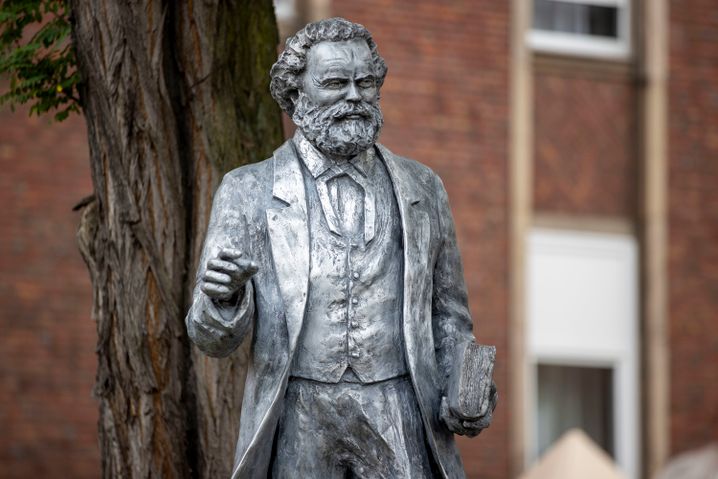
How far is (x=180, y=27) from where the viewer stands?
9.85 metres

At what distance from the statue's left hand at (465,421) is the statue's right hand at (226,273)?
0.83 meters

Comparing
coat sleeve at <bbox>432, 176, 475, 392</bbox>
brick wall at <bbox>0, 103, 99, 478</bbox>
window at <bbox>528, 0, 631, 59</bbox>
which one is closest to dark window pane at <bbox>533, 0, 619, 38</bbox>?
window at <bbox>528, 0, 631, 59</bbox>

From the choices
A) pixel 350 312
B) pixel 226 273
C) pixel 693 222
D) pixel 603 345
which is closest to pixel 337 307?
pixel 350 312

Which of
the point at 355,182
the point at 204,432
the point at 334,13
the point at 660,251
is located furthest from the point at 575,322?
the point at 355,182

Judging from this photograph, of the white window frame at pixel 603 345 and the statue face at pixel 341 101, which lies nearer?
the statue face at pixel 341 101

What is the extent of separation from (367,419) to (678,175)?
10.8 meters

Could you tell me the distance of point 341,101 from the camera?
7230mm

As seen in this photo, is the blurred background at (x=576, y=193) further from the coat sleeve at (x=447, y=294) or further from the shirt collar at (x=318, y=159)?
the shirt collar at (x=318, y=159)

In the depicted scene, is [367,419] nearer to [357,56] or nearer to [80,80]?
[357,56]

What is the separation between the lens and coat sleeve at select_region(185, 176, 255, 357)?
23.0ft

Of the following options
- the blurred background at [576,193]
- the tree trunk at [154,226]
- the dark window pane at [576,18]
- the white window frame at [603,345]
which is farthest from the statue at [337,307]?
the dark window pane at [576,18]

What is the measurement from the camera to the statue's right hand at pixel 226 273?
6781 millimetres

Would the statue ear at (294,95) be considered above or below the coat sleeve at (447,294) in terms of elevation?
above

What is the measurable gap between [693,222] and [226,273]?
1129 centimetres
